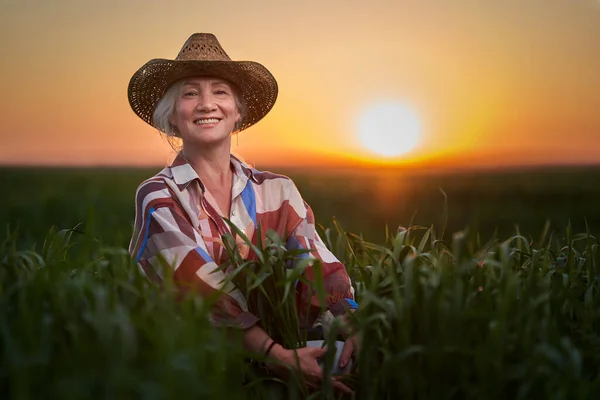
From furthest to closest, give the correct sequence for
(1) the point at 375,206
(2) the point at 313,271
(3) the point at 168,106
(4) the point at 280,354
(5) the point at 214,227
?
(1) the point at 375,206 < (3) the point at 168,106 < (5) the point at 214,227 < (2) the point at 313,271 < (4) the point at 280,354

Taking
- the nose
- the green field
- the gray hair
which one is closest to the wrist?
the nose

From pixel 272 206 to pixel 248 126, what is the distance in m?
0.62

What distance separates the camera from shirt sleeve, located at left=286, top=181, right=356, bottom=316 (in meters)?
2.81

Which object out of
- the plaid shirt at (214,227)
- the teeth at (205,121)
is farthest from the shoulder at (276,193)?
the teeth at (205,121)

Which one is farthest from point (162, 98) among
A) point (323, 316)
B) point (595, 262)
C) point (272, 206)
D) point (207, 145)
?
point (595, 262)

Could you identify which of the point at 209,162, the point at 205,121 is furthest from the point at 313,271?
the point at 205,121

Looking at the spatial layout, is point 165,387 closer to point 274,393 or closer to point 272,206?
point 274,393

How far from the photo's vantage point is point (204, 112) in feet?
9.73

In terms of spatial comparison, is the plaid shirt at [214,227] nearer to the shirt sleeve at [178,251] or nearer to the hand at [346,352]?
the shirt sleeve at [178,251]

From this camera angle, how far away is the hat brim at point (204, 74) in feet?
10.2

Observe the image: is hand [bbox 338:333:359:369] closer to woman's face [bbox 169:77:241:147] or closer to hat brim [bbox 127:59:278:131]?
woman's face [bbox 169:77:241:147]

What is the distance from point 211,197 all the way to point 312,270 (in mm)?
511

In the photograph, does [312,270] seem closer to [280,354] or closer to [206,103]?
[280,354]

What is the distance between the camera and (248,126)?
356cm
